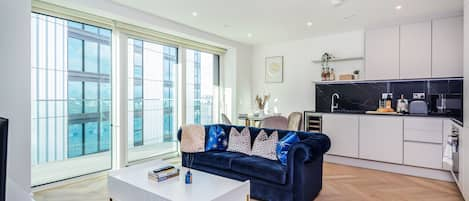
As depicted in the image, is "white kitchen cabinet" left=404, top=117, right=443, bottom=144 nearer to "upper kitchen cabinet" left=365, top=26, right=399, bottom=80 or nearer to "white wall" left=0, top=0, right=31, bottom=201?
"upper kitchen cabinet" left=365, top=26, right=399, bottom=80

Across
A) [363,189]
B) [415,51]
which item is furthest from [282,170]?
[415,51]

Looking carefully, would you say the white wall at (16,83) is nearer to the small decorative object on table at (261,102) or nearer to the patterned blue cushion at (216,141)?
the patterned blue cushion at (216,141)

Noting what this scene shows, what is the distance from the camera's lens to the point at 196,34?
473cm

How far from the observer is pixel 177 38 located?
475 centimetres

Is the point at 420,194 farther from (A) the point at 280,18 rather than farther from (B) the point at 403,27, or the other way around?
(A) the point at 280,18

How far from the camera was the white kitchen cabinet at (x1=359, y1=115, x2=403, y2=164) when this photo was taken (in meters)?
3.93

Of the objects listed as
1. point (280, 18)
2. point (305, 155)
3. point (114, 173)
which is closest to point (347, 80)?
point (280, 18)

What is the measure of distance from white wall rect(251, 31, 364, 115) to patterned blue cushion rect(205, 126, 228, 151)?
2.53 metres

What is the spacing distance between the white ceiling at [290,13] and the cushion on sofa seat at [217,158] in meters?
2.04

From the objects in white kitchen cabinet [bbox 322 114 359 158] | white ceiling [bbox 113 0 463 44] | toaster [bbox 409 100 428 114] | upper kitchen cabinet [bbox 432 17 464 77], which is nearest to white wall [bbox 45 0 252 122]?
white ceiling [bbox 113 0 463 44]

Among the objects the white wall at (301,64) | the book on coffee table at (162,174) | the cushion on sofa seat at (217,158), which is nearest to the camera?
the book on coffee table at (162,174)

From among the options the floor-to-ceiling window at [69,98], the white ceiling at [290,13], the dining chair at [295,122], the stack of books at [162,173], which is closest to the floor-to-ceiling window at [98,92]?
the floor-to-ceiling window at [69,98]

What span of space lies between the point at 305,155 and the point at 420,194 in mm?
1818

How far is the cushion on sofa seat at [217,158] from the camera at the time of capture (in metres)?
3.07
